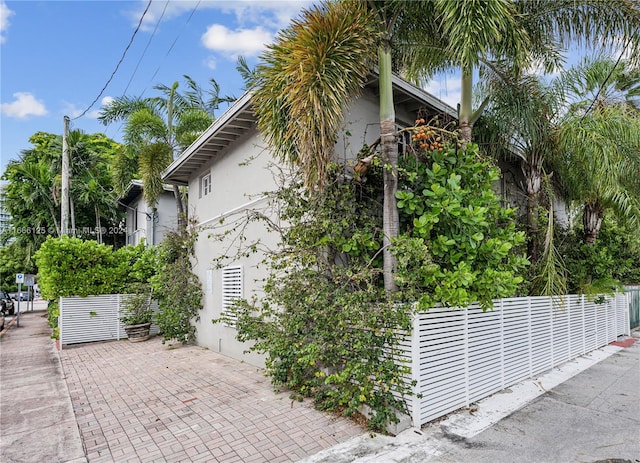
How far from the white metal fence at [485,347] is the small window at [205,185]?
25.4 feet

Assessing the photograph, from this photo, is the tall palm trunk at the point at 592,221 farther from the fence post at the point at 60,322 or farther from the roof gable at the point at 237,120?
the fence post at the point at 60,322

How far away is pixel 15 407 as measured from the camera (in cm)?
592

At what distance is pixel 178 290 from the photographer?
34.5 feet

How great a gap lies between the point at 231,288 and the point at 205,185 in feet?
11.9

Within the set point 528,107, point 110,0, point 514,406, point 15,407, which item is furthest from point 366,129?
point 15,407

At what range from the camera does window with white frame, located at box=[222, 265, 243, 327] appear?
334 inches

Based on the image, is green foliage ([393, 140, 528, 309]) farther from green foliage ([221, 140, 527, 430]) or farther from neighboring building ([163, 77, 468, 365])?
neighboring building ([163, 77, 468, 365])

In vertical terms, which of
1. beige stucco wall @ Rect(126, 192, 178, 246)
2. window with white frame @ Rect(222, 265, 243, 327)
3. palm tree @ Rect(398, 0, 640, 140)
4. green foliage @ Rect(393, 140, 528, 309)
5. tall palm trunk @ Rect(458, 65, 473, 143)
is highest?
palm tree @ Rect(398, 0, 640, 140)

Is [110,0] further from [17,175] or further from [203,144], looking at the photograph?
[17,175]

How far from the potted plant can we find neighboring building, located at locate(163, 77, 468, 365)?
227 centimetres

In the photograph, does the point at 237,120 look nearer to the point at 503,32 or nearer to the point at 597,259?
the point at 503,32

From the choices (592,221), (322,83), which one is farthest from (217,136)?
(592,221)

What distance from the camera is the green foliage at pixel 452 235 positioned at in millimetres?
4758

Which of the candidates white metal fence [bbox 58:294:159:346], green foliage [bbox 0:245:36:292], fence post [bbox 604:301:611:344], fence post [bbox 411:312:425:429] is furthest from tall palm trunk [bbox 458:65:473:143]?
green foliage [bbox 0:245:36:292]
